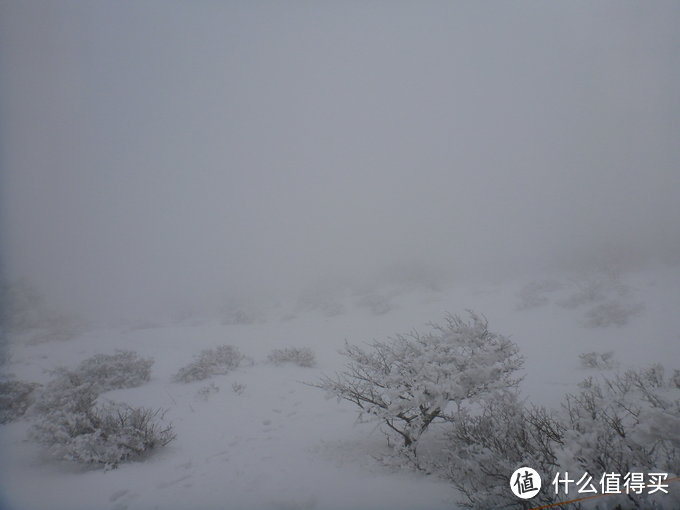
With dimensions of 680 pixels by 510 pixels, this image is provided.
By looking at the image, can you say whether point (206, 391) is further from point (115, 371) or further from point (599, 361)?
point (599, 361)

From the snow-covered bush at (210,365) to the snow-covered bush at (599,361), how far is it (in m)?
11.5

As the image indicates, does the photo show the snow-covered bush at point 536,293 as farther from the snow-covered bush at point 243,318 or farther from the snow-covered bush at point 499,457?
the snow-covered bush at point 243,318

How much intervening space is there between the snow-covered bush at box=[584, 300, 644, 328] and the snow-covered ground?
0.04 meters

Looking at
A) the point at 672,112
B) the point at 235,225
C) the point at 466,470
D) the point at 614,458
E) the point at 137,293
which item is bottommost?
the point at 466,470

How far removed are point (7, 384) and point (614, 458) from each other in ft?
37.0

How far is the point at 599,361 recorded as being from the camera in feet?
26.9

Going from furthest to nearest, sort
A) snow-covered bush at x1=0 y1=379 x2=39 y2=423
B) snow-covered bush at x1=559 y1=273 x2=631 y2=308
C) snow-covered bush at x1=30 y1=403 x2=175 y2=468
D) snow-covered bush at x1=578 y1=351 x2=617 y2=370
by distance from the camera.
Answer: snow-covered bush at x1=559 y1=273 x2=631 y2=308
snow-covered bush at x1=578 y1=351 x2=617 y2=370
snow-covered bush at x1=0 y1=379 x2=39 y2=423
snow-covered bush at x1=30 y1=403 x2=175 y2=468

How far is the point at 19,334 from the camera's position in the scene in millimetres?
16094

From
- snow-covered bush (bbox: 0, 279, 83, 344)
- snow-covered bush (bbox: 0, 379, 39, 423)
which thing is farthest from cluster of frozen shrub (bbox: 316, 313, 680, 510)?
snow-covered bush (bbox: 0, 279, 83, 344)

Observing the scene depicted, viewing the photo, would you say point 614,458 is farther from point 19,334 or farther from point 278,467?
point 19,334

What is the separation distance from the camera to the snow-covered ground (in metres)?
3.65

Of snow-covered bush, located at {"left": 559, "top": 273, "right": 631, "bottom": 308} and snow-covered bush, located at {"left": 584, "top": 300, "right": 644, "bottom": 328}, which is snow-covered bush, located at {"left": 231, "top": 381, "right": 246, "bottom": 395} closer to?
snow-covered bush, located at {"left": 584, "top": 300, "right": 644, "bottom": 328}

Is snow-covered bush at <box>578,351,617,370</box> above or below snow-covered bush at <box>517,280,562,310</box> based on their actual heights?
below

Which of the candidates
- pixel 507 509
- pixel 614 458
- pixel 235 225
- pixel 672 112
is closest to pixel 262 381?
pixel 507 509
